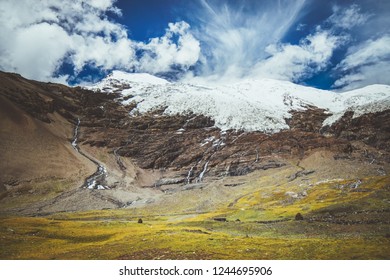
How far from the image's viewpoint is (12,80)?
18775 centimetres

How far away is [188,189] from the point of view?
125 meters

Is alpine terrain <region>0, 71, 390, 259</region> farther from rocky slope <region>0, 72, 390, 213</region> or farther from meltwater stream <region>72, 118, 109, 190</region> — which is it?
rocky slope <region>0, 72, 390, 213</region>

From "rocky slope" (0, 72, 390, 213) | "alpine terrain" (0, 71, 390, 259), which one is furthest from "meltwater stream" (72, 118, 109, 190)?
"rocky slope" (0, 72, 390, 213)

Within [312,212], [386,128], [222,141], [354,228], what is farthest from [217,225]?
[386,128]

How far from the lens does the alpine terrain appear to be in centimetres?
3070

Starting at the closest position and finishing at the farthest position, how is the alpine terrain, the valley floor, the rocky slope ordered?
1. the valley floor
2. the alpine terrain
3. the rocky slope

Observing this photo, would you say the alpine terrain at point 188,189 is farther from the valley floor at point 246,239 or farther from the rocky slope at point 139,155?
the rocky slope at point 139,155

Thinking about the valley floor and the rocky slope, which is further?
the rocky slope

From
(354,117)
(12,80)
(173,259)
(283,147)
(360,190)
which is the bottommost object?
(173,259)

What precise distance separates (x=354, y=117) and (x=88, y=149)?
143641 millimetres

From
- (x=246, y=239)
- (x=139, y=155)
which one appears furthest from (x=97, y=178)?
(x=246, y=239)

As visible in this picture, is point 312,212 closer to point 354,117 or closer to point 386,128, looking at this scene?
point 386,128

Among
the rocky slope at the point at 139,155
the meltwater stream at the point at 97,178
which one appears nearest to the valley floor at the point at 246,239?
the rocky slope at the point at 139,155

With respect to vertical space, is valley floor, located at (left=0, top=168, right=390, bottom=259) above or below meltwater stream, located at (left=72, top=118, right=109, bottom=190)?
below
